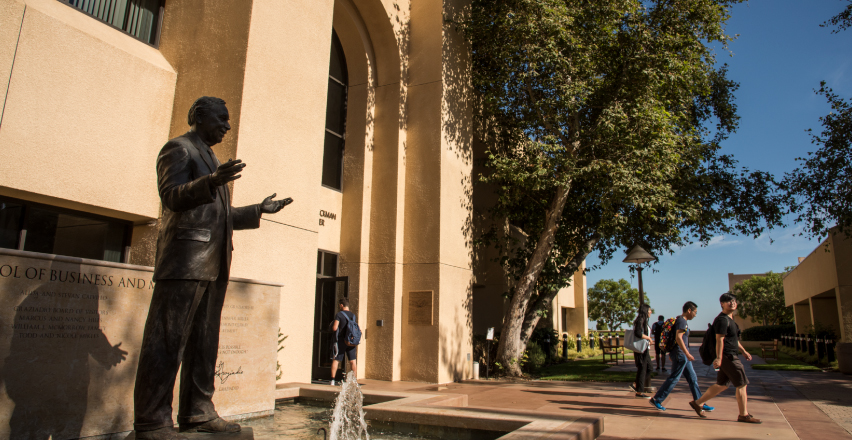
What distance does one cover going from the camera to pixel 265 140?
348 inches

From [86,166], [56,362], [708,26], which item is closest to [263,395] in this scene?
[56,362]

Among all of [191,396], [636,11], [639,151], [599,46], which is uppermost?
[636,11]

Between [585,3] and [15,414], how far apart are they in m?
14.5

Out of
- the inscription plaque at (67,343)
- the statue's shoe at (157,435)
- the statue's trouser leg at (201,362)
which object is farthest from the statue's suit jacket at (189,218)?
the inscription plaque at (67,343)

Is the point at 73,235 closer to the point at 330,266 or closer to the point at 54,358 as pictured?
the point at 54,358

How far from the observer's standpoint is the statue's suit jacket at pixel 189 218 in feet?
11.6

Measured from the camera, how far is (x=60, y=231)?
782 centimetres

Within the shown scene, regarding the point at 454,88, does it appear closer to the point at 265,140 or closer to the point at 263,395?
the point at 265,140

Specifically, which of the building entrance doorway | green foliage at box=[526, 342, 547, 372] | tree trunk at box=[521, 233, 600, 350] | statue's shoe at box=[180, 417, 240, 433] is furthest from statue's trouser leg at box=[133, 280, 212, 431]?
green foliage at box=[526, 342, 547, 372]

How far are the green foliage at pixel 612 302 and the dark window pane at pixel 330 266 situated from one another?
203 feet

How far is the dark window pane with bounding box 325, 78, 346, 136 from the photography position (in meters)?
13.7

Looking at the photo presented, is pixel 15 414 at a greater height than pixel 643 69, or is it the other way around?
pixel 643 69

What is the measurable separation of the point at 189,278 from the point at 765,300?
211 ft
